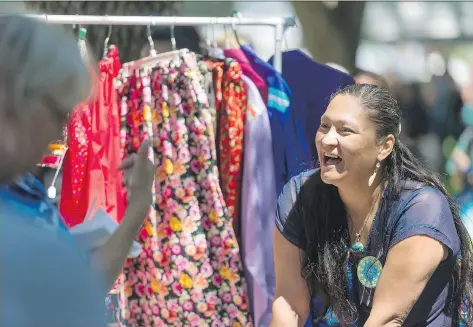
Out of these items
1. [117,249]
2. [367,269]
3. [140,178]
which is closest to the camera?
[117,249]

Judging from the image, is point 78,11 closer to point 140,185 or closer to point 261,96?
point 261,96

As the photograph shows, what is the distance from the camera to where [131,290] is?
307 centimetres

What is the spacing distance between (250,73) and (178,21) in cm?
36

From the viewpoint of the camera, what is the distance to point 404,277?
2.23 m

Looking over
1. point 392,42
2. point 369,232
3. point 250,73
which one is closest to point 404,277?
point 369,232

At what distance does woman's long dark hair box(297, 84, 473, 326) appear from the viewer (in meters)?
2.37

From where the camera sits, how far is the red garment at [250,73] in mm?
3047

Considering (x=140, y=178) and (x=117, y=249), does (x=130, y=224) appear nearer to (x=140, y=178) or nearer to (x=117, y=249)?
(x=117, y=249)

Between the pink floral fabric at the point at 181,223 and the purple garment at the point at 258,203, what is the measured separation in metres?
0.06

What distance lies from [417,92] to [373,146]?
316cm

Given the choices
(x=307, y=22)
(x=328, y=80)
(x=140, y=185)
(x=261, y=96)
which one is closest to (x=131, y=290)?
(x=261, y=96)

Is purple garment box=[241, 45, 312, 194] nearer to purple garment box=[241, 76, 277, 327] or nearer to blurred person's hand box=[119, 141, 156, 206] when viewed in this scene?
purple garment box=[241, 76, 277, 327]

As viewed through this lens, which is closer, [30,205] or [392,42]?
[30,205]

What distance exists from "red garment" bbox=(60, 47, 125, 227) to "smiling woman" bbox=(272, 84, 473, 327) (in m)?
0.68
